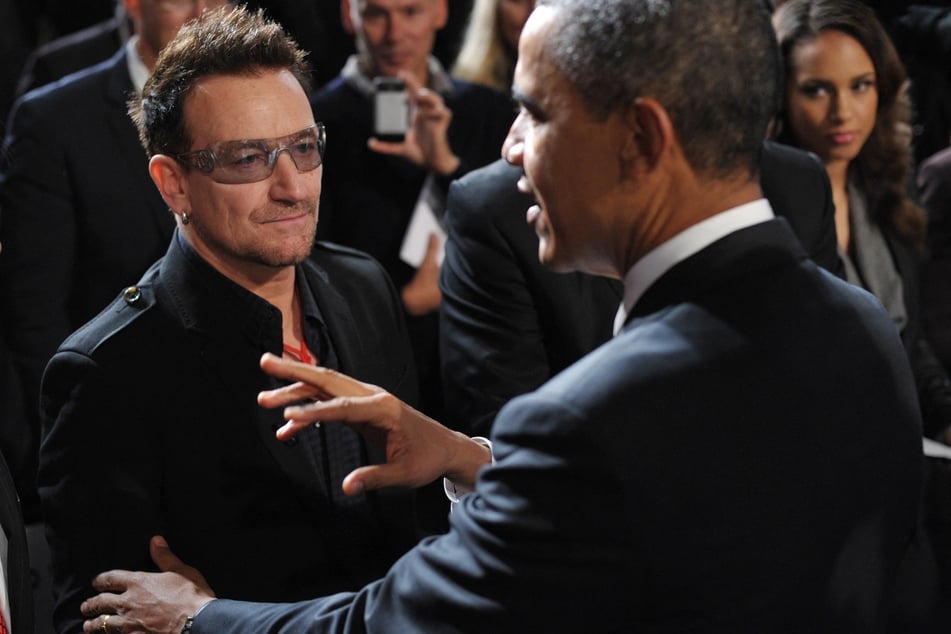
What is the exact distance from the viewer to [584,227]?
1.44 meters

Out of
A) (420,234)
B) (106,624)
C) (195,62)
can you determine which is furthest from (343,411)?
(420,234)

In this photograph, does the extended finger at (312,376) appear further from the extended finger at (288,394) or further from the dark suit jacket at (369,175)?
the dark suit jacket at (369,175)

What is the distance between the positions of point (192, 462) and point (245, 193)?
0.43 metres

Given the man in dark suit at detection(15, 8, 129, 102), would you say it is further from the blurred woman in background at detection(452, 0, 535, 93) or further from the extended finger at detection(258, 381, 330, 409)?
the extended finger at detection(258, 381, 330, 409)

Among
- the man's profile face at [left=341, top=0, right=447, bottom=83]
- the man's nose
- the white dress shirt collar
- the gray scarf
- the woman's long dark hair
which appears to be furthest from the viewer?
the man's profile face at [left=341, top=0, right=447, bottom=83]

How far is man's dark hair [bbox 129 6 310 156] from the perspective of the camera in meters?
2.01

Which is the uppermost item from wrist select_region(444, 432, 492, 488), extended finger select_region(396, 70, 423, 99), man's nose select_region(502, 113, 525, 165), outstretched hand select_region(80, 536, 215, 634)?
man's nose select_region(502, 113, 525, 165)

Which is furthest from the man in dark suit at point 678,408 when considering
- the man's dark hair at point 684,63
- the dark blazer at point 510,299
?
the dark blazer at point 510,299

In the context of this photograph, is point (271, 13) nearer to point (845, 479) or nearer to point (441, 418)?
point (441, 418)

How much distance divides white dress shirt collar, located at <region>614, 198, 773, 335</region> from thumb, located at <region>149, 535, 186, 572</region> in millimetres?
787

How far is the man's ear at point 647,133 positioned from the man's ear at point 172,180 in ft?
3.02

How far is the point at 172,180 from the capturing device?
2.05m

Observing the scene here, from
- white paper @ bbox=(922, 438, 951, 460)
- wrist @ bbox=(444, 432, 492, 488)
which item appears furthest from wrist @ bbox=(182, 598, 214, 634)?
white paper @ bbox=(922, 438, 951, 460)

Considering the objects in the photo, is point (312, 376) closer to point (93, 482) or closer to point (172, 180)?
point (93, 482)
